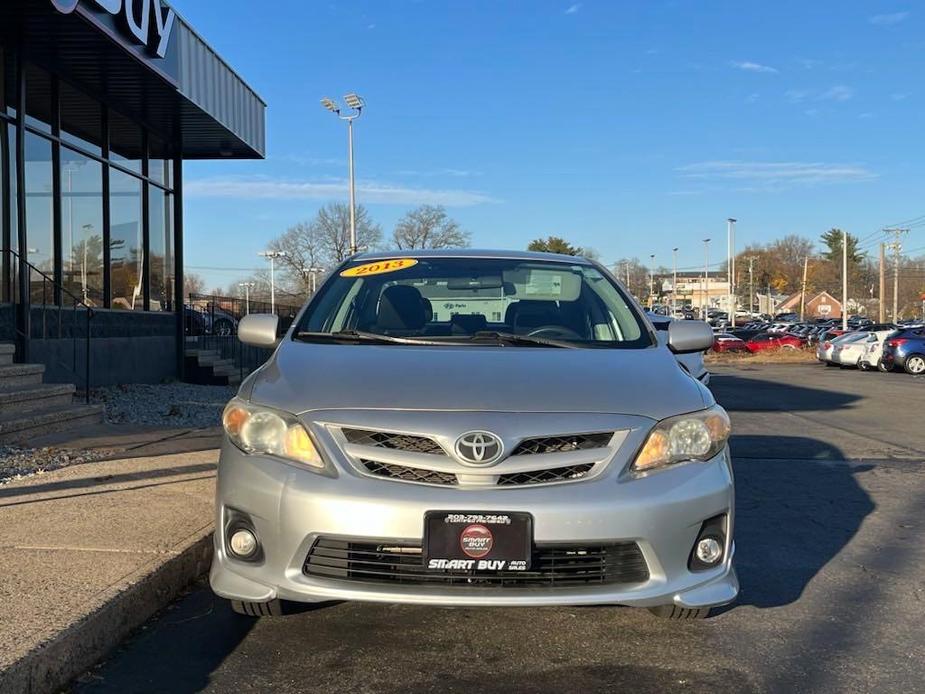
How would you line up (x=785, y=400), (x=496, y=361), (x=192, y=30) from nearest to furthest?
(x=496, y=361)
(x=192, y=30)
(x=785, y=400)

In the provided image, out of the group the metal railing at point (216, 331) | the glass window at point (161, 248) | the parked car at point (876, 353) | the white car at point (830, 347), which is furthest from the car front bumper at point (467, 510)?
Result: the white car at point (830, 347)

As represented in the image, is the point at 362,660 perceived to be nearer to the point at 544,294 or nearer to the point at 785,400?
the point at 544,294

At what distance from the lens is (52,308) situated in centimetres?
1173

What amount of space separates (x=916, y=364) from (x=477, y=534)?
27577 mm

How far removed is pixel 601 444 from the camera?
317 cm

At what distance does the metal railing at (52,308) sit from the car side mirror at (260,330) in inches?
283

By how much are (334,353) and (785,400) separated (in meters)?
14.1

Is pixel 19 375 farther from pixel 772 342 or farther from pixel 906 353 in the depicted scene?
pixel 772 342

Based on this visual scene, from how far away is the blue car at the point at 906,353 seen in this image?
87.5 ft

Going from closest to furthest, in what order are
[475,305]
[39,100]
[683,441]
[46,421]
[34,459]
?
[683,441] < [475,305] < [34,459] < [46,421] < [39,100]

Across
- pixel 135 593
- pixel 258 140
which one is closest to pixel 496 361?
pixel 135 593

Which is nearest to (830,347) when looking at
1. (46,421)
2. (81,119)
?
(81,119)

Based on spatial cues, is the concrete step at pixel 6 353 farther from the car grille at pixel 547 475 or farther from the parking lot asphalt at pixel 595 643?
the car grille at pixel 547 475

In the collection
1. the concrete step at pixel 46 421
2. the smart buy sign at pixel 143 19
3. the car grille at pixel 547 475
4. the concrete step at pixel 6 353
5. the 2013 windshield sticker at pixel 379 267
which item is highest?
the smart buy sign at pixel 143 19
